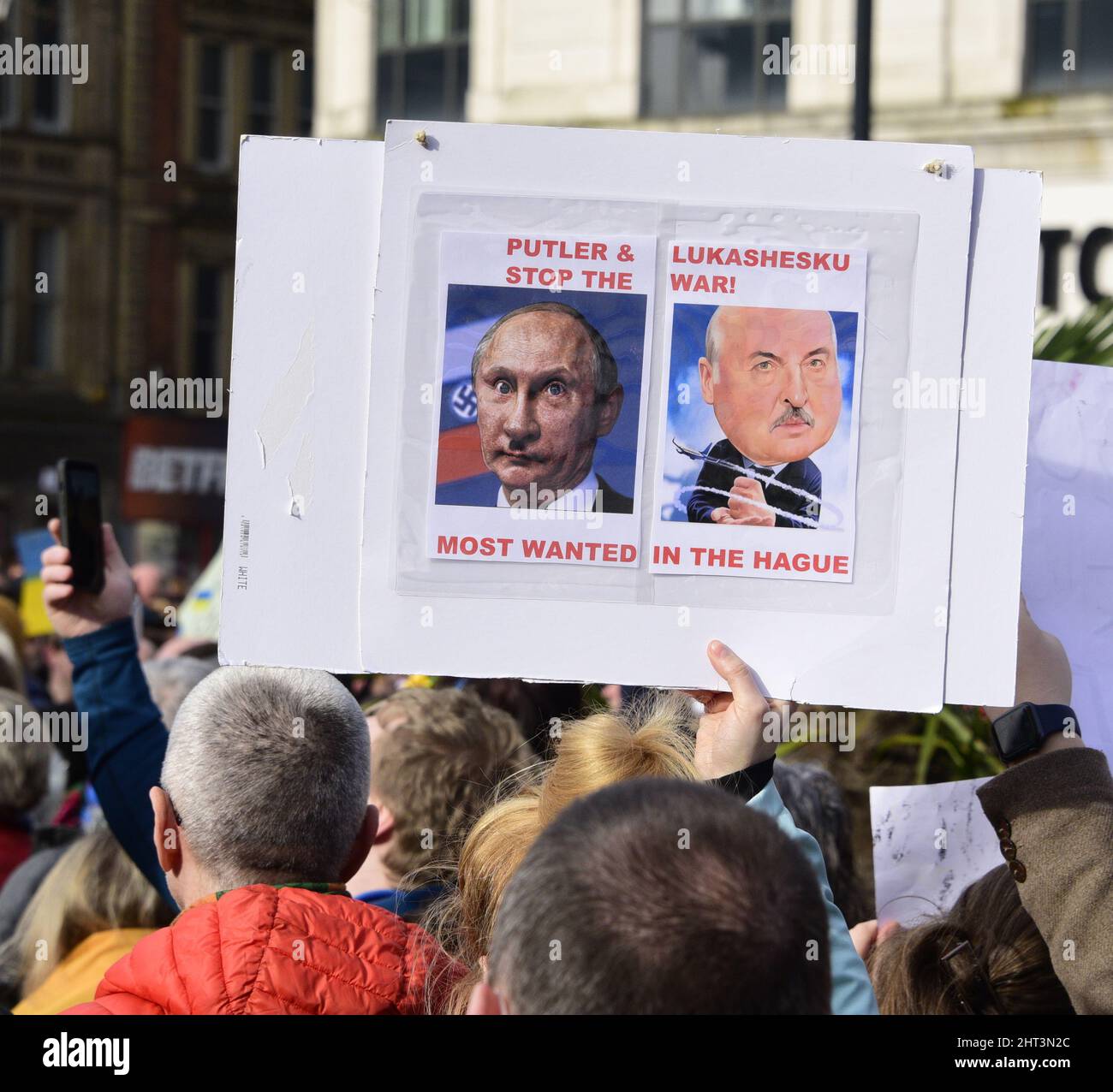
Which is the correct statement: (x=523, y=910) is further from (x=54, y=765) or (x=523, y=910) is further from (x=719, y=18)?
(x=719, y=18)

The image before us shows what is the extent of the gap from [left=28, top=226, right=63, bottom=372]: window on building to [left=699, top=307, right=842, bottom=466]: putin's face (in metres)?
26.2

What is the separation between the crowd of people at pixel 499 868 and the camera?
1.41m

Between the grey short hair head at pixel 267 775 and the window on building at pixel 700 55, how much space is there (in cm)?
1292

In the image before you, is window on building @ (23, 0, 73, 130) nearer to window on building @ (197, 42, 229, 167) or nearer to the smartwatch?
window on building @ (197, 42, 229, 167)

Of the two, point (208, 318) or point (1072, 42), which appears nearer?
point (1072, 42)

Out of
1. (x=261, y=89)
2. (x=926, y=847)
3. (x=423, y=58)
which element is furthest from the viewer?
(x=261, y=89)

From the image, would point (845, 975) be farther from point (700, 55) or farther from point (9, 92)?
point (9, 92)

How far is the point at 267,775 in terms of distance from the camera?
2357mm

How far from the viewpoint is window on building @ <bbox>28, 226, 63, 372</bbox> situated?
26594 mm

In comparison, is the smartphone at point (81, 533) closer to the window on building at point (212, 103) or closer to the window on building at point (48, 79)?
the window on building at point (48, 79)

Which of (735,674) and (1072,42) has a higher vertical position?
(1072,42)

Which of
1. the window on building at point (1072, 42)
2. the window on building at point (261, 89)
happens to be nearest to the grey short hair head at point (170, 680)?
the window on building at point (1072, 42)

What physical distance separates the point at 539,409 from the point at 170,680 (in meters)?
2.49

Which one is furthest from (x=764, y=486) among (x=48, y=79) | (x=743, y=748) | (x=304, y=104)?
(x=48, y=79)
